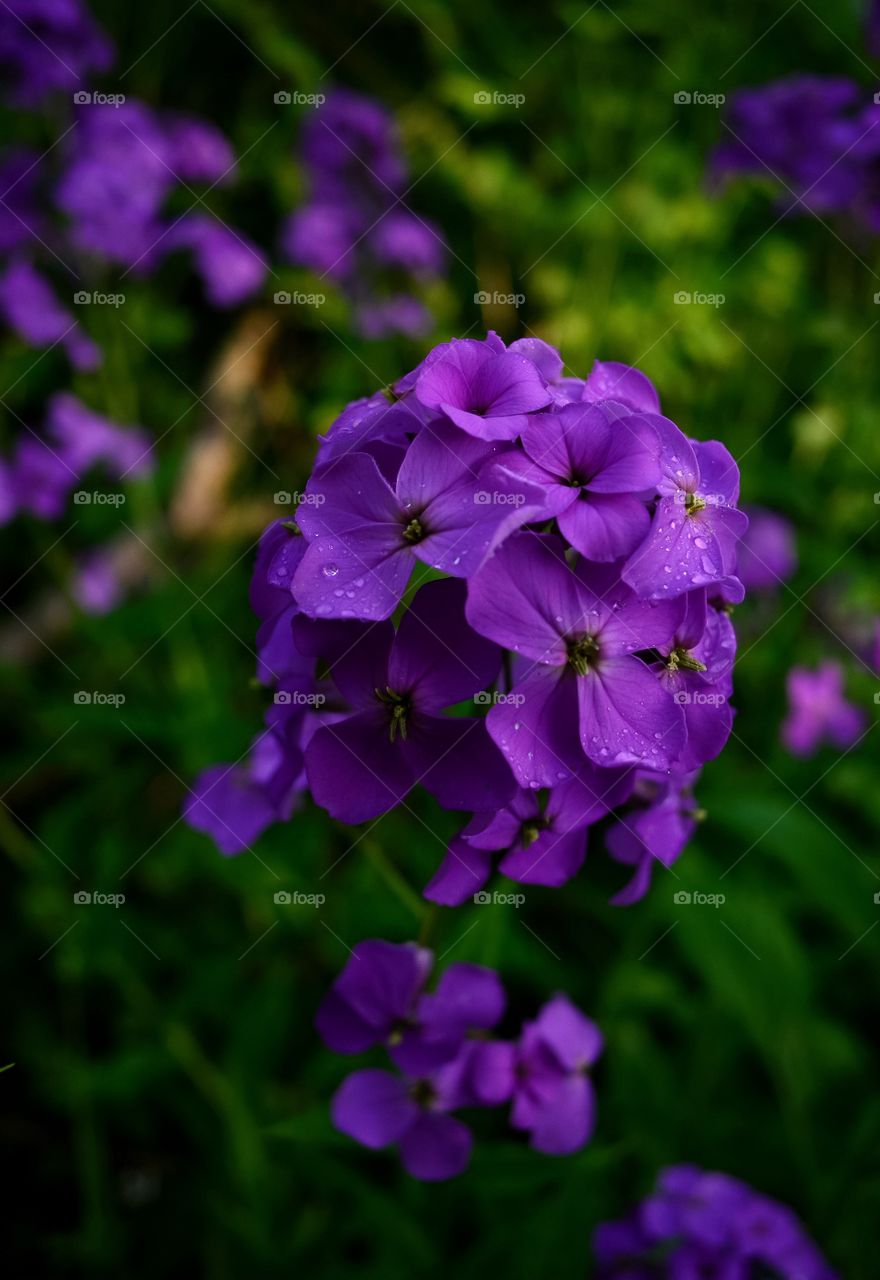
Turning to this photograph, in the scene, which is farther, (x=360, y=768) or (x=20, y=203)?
(x=20, y=203)

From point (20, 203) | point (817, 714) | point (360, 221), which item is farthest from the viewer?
point (360, 221)

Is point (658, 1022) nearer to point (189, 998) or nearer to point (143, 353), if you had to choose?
point (189, 998)

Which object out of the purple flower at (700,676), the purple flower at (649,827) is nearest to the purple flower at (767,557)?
the purple flower at (649,827)

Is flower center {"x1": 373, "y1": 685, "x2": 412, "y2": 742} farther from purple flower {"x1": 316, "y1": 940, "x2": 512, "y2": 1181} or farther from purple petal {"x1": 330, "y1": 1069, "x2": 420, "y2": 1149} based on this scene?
purple petal {"x1": 330, "y1": 1069, "x2": 420, "y2": 1149}

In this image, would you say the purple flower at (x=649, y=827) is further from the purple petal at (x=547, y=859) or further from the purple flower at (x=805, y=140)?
the purple flower at (x=805, y=140)

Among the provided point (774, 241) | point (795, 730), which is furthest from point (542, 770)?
point (774, 241)

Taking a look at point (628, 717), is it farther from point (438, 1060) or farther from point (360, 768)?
point (438, 1060)

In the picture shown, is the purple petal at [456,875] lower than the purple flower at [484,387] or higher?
lower

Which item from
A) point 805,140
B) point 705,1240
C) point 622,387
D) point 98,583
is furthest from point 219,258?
point 705,1240
